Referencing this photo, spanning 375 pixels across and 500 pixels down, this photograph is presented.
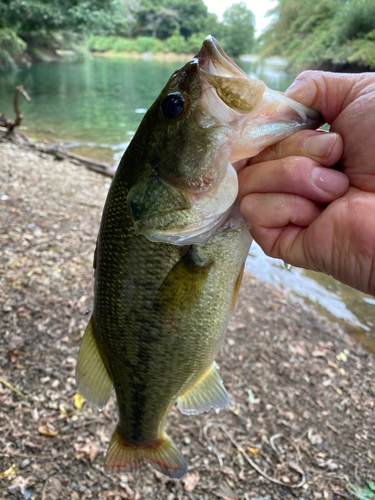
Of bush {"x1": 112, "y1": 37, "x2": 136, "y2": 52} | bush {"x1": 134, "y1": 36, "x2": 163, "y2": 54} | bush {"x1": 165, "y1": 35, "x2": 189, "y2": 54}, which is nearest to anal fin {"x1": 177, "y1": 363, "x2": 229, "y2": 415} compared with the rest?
bush {"x1": 165, "y1": 35, "x2": 189, "y2": 54}

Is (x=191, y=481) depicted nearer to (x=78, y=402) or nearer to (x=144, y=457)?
(x=144, y=457)

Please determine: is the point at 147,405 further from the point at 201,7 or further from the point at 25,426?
the point at 201,7

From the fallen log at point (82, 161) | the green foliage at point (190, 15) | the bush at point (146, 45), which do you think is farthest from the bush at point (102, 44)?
the fallen log at point (82, 161)

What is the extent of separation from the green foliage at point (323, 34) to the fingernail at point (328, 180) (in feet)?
83.2

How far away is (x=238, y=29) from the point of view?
64750 mm

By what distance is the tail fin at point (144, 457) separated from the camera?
1882 millimetres

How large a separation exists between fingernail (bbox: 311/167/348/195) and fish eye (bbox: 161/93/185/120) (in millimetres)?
485

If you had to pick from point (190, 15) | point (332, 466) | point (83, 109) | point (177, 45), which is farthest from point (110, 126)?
point (190, 15)

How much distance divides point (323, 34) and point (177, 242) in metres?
34.8

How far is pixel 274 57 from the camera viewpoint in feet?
132

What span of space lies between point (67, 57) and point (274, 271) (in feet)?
157

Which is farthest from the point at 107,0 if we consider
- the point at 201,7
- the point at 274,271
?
the point at 201,7

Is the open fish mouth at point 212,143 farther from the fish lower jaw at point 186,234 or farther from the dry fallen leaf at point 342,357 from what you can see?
the dry fallen leaf at point 342,357

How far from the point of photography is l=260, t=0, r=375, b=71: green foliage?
22.9 meters
